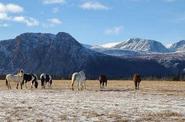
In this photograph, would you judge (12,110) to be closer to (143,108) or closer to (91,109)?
(91,109)

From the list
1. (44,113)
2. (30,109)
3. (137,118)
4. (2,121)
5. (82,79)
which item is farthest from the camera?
(82,79)

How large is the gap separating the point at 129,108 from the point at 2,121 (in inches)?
337

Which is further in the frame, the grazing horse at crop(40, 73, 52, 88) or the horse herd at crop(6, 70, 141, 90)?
the grazing horse at crop(40, 73, 52, 88)

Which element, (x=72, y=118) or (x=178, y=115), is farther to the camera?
(x=178, y=115)

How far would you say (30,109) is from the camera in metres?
25.7

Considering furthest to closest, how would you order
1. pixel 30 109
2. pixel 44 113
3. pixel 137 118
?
pixel 30 109, pixel 44 113, pixel 137 118

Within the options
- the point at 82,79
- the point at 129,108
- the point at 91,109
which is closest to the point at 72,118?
the point at 91,109

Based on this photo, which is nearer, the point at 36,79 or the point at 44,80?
the point at 36,79

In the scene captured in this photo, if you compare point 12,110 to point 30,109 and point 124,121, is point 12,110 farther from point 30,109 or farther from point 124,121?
point 124,121

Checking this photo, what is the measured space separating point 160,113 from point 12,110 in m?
7.79

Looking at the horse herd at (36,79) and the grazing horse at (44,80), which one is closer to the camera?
the horse herd at (36,79)

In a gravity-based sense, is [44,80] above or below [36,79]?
below

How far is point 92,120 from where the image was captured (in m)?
21.3

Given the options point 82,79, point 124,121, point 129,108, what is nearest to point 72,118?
point 124,121
